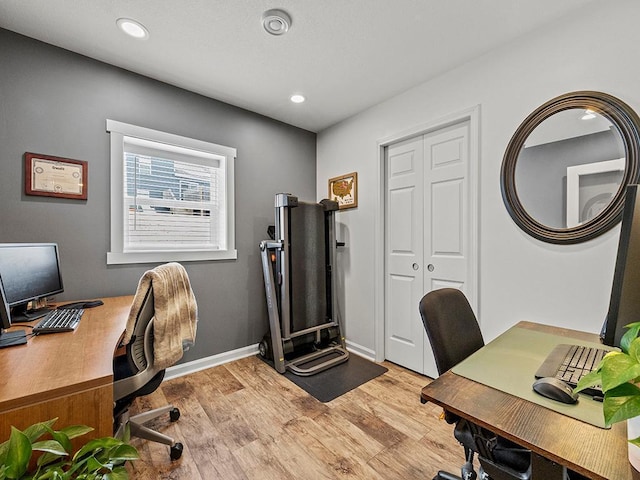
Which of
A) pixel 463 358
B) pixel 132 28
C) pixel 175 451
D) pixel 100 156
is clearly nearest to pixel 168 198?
pixel 100 156

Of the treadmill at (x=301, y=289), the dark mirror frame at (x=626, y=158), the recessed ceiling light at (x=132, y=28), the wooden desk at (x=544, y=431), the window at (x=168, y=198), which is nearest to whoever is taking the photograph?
the wooden desk at (x=544, y=431)

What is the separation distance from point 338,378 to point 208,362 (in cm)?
126

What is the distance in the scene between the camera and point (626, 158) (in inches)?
60.4

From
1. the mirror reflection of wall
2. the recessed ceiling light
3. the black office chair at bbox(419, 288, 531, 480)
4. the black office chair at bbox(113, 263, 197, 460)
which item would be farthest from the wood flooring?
the recessed ceiling light

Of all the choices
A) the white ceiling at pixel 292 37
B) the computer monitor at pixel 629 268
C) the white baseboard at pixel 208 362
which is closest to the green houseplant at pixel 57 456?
the computer monitor at pixel 629 268

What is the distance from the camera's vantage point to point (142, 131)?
238 cm

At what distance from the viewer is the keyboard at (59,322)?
136cm

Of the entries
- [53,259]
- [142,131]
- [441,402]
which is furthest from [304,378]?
[142,131]

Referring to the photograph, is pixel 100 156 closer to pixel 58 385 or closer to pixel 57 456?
pixel 58 385

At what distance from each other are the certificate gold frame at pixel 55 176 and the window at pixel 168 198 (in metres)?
0.20

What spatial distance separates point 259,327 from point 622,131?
320 centimetres

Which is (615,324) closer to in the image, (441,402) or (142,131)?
(441,402)

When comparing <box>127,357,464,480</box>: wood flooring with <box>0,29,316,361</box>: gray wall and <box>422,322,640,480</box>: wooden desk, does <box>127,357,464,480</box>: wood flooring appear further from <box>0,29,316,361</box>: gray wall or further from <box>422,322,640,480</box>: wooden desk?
<box>422,322,640,480</box>: wooden desk

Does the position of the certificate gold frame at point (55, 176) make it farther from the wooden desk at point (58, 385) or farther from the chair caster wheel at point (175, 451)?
the chair caster wheel at point (175, 451)
